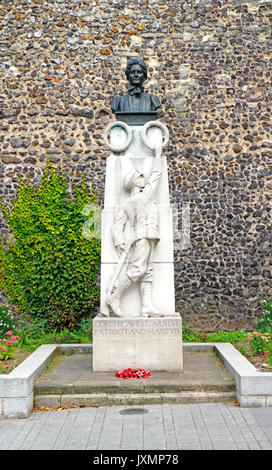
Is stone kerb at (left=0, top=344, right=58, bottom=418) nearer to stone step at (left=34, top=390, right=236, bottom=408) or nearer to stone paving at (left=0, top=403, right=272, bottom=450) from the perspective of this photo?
stone paving at (left=0, top=403, right=272, bottom=450)

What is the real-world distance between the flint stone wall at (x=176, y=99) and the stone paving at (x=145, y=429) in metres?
5.62

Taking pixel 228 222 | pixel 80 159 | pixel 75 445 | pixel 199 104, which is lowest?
pixel 75 445

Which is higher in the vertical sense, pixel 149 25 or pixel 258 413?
pixel 149 25

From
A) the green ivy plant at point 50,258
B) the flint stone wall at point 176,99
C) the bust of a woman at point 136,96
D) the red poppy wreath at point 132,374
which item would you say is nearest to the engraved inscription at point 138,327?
the red poppy wreath at point 132,374

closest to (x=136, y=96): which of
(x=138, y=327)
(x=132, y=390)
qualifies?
(x=138, y=327)

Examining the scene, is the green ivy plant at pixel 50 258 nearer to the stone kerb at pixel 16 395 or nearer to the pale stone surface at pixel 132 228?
the pale stone surface at pixel 132 228

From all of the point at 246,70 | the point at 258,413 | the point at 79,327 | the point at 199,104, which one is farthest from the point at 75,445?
the point at 246,70

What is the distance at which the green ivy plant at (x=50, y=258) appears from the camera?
9.88m

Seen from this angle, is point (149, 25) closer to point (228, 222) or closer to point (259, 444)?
point (228, 222)

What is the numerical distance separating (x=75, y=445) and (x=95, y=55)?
8.85 metres

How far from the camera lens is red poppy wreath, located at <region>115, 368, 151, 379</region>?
5.61 m

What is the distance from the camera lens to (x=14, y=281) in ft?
33.0

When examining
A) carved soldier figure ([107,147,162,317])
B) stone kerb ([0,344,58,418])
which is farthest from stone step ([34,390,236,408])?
carved soldier figure ([107,147,162,317])

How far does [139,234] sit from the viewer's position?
6.05 m
